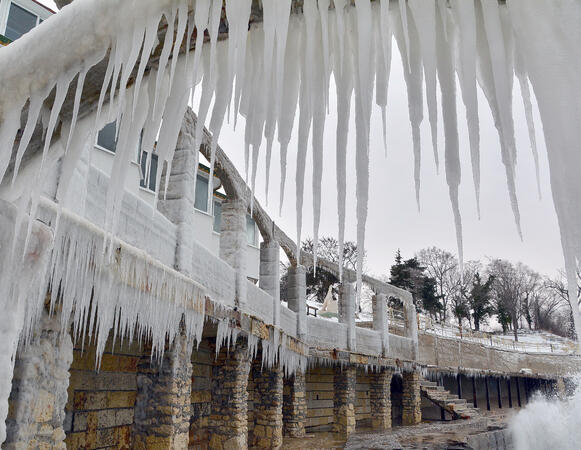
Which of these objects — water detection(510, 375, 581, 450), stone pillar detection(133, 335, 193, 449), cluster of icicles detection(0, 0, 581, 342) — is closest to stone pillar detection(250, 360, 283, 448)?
stone pillar detection(133, 335, 193, 449)

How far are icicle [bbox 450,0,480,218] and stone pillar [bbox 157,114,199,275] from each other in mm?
6064

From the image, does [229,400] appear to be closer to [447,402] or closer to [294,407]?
[294,407]

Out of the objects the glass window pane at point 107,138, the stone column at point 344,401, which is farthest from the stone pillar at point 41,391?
the stone column at point 344,401

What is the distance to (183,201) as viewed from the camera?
7422mm

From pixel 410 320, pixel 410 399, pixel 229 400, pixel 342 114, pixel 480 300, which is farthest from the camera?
pixel 480 300

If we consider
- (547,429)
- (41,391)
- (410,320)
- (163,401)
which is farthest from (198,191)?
(547,429)

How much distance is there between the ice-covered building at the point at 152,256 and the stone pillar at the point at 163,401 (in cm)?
3

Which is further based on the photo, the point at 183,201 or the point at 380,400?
the point at 380,400

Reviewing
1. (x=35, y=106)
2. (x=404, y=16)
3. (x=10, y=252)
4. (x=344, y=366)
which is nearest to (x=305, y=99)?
(x=404, y=16)

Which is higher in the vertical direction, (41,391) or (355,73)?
(355,73)

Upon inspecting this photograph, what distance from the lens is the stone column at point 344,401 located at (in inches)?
624

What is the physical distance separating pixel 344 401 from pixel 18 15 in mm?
14581

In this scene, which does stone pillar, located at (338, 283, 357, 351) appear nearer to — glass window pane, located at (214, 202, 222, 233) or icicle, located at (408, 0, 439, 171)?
glass window pane, located at (214, 202, 222, 233)

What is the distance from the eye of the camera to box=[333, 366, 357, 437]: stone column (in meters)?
15.9
